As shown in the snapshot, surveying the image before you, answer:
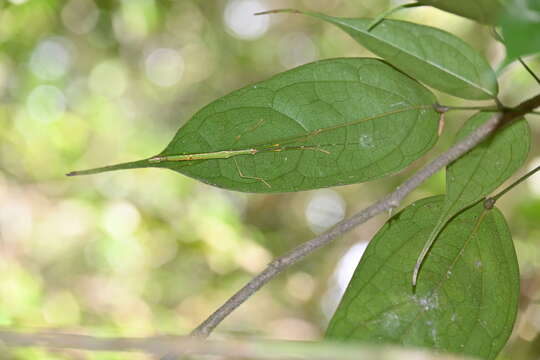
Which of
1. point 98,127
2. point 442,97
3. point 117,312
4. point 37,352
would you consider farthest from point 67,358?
point 442,97

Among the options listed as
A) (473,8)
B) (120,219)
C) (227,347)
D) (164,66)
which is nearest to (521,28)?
(473,8)

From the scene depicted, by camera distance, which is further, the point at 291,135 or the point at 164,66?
the point at 164,66

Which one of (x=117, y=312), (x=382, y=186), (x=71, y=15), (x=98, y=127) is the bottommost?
(x=117, y=312)

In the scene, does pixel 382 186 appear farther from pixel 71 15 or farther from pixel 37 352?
pixel 37 352

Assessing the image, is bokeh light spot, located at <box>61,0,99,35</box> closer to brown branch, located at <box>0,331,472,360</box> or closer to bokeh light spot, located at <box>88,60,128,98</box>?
bokeh light spot, located at <box>88,60,128,98</box>

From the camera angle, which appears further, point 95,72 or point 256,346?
point 95,72

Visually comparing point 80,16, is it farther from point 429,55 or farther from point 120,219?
point 429,55

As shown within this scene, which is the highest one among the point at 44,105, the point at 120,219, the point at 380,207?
the point at 44,105

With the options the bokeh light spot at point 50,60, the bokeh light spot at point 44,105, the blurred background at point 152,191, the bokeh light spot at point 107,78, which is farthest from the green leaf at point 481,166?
the bokeh light spot at point 107,78

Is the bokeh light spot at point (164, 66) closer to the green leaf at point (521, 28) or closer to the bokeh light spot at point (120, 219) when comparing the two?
the bokeh light spot at point (120, 219)
